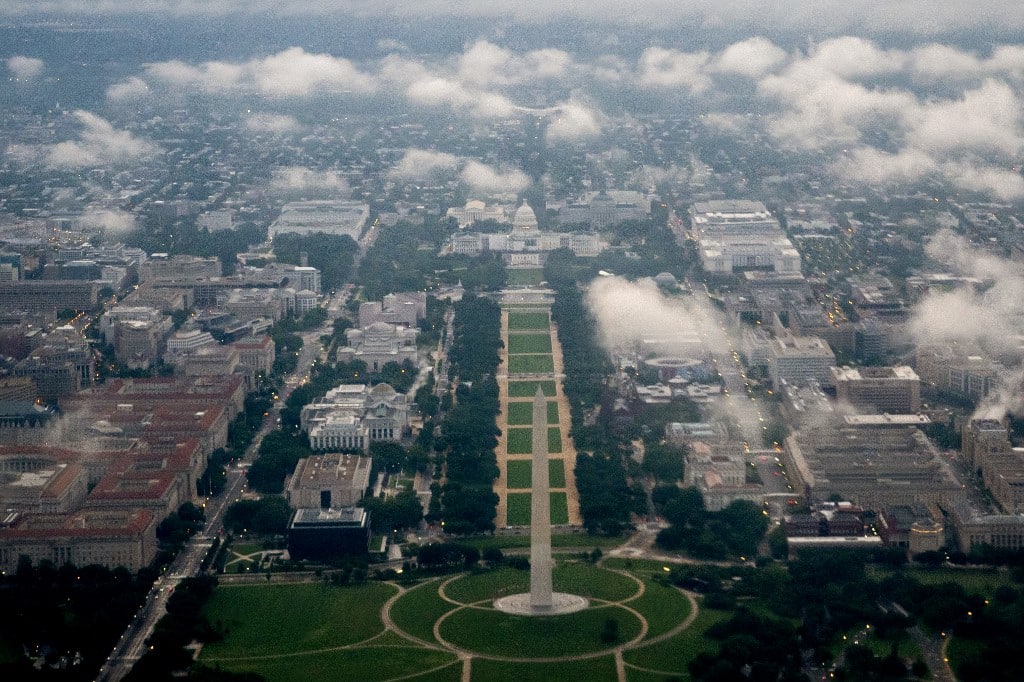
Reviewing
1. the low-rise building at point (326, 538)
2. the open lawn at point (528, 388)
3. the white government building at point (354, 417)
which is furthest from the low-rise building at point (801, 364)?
the low-rise building at point (326, 538)

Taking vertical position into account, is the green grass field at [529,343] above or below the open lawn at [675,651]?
above

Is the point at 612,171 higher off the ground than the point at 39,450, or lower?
higher

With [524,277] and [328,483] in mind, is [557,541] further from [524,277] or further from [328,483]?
[524,277]

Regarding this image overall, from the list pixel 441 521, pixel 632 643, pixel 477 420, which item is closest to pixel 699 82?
pixel 477 420

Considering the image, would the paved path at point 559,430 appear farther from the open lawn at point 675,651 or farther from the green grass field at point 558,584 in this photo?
the open lawn at point 675,651

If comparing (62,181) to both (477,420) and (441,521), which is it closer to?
(477,420)

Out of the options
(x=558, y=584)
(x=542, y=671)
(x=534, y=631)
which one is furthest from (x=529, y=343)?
(x=542, y=671)
